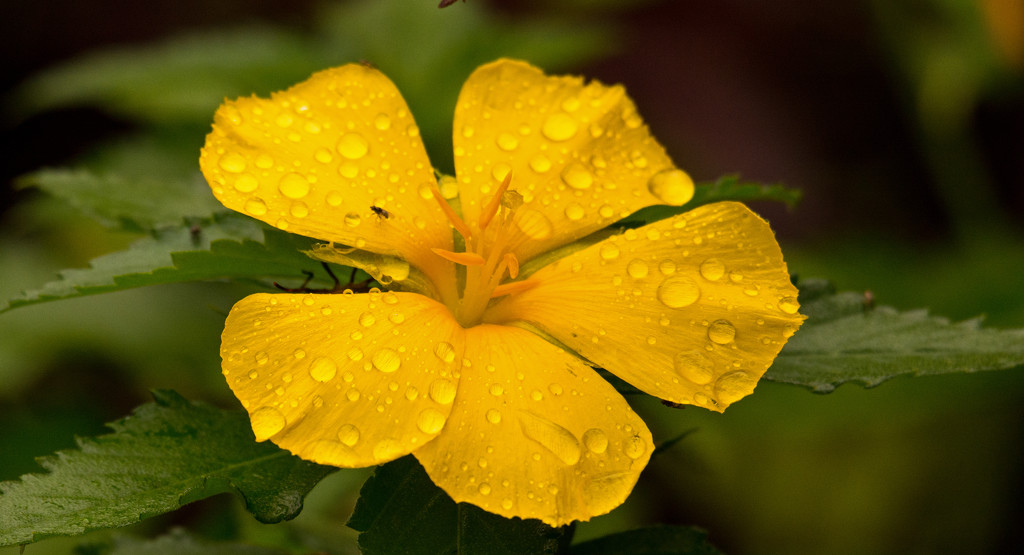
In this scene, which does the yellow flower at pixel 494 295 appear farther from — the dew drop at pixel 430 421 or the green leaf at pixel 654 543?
the green leaf at pixel 654 543

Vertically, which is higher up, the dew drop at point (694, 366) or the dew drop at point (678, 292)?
the dew drop at point (678, 292)

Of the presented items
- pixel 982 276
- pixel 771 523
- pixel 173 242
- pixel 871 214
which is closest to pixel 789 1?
pixel 871 214

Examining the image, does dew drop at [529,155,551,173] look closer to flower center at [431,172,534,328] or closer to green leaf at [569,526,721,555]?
flower center at [431,172,534,328]

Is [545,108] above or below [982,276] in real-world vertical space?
above

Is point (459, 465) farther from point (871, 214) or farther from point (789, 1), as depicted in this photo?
point (789, 1)

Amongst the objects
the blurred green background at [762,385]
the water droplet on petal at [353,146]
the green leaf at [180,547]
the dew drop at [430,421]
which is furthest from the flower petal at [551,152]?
the blurred green background at [762,385]

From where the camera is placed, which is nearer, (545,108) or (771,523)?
(545,108)

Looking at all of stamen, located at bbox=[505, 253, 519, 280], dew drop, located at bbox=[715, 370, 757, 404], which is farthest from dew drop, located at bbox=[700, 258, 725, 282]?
stamen, located at bbox=[505, 253, 519, 280]
